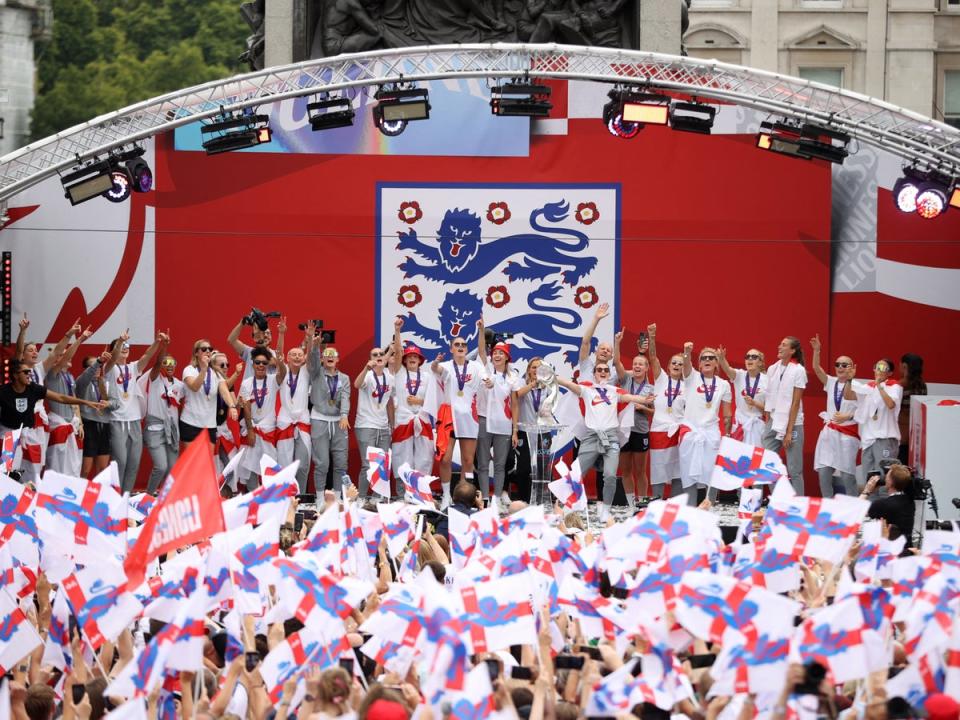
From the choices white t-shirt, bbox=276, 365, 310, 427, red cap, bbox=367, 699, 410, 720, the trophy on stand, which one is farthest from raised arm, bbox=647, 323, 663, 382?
red cap, bbox=367, 699, 410, 720

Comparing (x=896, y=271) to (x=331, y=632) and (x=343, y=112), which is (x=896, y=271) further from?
(x=331, y=632)

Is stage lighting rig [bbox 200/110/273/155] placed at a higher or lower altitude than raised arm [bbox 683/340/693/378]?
higher

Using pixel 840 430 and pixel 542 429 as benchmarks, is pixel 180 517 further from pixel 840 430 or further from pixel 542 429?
pixel 840 430

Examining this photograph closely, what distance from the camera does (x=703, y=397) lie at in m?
16.2

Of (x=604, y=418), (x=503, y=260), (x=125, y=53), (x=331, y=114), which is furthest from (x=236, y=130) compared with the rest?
(x=125, y=53)

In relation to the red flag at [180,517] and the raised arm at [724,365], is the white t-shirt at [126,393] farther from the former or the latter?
the red flag at [180,517]

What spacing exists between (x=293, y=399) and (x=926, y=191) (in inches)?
256

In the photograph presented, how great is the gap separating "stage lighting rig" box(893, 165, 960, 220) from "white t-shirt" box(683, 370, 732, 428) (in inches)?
97.2

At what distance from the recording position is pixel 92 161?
51.0 ft

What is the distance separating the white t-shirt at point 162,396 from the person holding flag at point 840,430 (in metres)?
6.39

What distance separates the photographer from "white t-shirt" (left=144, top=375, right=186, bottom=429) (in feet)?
53.9

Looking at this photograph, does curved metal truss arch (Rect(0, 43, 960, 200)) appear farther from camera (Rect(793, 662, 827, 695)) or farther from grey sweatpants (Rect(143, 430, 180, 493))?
camera (Rect(793, 662, 827, 695))

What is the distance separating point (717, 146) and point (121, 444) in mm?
6995

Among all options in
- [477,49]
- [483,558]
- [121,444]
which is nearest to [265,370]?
[121,444]
